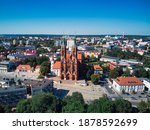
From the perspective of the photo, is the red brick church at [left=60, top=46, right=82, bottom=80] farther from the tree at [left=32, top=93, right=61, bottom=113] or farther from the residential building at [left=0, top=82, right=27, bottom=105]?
the tree at [left=32, top=93, right=61, bottom=113]

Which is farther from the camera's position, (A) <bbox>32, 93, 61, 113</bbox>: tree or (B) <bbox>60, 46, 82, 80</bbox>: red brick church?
(B) <bbox>60, 46, 82, 80</bbox>: red brick church

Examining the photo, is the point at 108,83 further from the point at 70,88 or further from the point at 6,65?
the point at 6,65

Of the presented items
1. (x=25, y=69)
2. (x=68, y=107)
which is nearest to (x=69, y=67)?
(x=25, y=69)

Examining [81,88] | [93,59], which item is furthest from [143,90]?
[93,59]

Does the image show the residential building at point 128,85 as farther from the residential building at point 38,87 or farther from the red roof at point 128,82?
the residential building at point 38,87

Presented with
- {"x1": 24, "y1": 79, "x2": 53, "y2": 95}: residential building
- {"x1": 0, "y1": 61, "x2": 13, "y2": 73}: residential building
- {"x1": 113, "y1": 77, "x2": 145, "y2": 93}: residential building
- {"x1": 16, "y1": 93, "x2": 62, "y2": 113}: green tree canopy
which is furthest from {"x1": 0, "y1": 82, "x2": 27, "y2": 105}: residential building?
{"x1": 0, "y1": 61, "x2": 13, "y2": 73}: residential building

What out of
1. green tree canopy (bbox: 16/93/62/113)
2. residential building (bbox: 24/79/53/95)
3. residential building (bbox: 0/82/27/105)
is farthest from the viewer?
residential building (bbox: 24/79/53/95)

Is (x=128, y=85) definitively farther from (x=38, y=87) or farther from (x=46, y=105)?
(x=46, y=105)

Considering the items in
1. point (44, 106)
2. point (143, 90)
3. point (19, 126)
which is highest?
point (19, 126)

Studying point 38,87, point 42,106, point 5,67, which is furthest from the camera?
point 5,67

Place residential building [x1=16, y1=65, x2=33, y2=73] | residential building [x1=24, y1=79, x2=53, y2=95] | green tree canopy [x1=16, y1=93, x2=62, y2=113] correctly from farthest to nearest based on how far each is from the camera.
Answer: residential building [x1=16, y1=65, x2=33, y2=73] < residential building [x1=24, y1=79, x2=53, y2=95] < green tree canopy [x1=16, y1=93, x2=62, y2=113]

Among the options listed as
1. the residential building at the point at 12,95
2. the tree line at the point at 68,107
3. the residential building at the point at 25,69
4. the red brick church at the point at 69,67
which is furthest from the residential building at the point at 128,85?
the residential building at the point at 25,69
